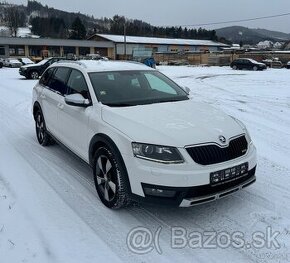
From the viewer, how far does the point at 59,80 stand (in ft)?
20.0

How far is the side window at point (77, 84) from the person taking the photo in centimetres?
505

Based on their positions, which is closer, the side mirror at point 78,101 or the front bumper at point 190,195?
the front bumper at point 190,195

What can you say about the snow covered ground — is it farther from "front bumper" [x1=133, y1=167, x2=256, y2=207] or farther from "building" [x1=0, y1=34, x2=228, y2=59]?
"building" [x1=0, y1=34, x2=228, y2=59]

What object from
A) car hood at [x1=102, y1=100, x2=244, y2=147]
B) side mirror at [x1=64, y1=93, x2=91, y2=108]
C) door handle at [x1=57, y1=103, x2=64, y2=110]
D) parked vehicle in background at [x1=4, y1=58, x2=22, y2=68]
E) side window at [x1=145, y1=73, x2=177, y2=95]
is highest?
side window at [x1=145, y1=73, x2=177, y2=95]

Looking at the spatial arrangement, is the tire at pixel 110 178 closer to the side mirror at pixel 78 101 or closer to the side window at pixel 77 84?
the side mirror at pixel 78 101

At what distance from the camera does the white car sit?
372cm

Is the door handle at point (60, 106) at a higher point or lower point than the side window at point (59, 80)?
lower

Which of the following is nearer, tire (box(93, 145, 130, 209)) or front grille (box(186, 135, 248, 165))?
front grille (box(186, 135, 248, 165))

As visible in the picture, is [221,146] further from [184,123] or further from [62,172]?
[62,172]

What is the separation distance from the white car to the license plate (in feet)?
0.03

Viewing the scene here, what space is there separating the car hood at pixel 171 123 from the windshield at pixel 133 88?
24cm

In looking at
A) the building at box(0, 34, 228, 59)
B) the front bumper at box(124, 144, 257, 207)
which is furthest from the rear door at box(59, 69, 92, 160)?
the building at box(0, 34, 228, 59)

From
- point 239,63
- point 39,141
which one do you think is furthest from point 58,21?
point 39,141

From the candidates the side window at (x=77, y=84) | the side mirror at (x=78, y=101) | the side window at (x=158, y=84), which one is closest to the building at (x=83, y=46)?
the side window at (x=158, y=84)
